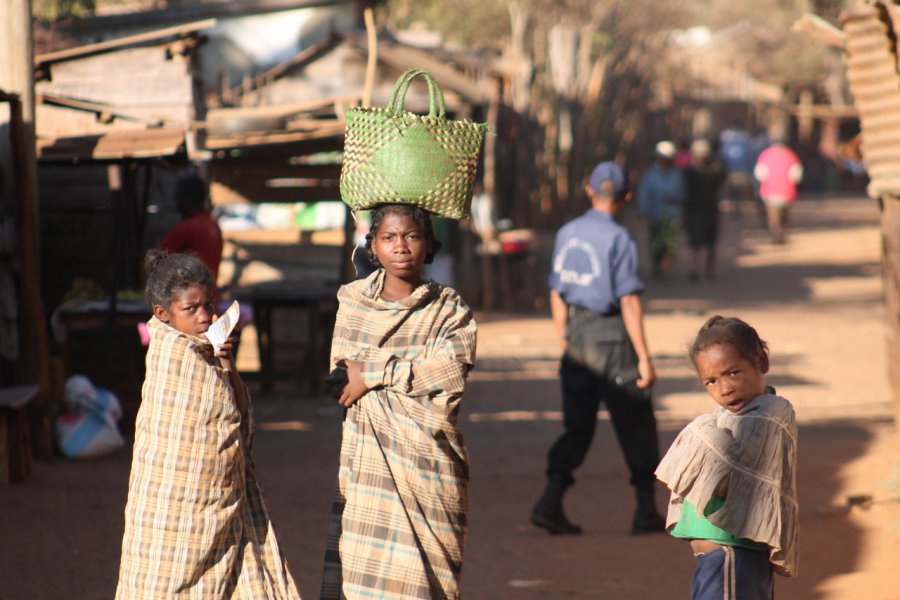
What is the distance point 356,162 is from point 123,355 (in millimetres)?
5837

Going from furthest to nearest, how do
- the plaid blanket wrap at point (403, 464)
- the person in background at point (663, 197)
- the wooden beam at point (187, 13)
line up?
the person in background at point (663, 197) → the wooden beam at point (187, 13) → the plaid blanket wrap at point (403, 464)

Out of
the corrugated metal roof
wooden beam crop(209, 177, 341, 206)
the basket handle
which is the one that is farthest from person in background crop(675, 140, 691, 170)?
the basket handle

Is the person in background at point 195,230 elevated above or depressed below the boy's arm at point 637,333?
above

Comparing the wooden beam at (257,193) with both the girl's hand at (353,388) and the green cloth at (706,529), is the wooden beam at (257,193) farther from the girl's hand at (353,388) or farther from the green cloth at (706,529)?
the green cloth at (706,529)

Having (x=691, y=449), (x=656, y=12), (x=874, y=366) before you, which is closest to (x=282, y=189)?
(x=874, y=366)

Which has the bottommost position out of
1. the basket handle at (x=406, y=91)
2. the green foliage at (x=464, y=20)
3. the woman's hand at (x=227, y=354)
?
the woman's hand at (x=227, y=354)

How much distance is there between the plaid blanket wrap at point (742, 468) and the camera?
3.68 metres

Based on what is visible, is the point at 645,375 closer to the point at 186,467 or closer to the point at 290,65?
the point at 186,467

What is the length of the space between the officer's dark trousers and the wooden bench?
2995 mm

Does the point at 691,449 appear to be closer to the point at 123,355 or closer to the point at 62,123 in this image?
the point at 123,355

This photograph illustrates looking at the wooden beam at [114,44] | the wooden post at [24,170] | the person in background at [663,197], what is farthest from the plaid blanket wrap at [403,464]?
the person in background at [663,197]

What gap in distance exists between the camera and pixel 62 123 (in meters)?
10.7

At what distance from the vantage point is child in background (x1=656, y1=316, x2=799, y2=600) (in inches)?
145

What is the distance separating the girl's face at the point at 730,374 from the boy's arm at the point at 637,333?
2.66 metres
